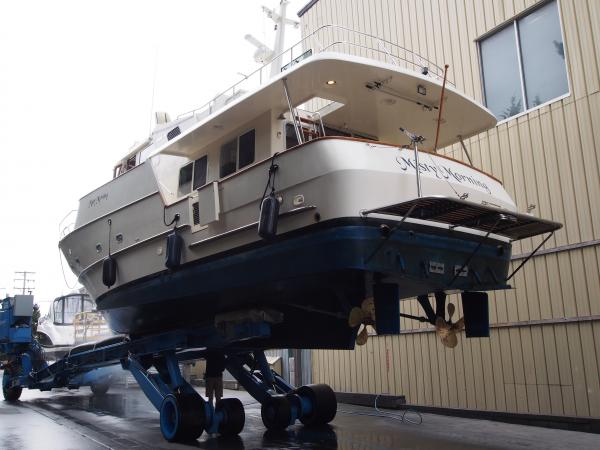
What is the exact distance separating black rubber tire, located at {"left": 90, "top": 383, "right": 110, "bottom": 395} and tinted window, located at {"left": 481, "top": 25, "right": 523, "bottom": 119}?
32.1 feet

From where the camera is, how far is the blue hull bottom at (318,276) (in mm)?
4879

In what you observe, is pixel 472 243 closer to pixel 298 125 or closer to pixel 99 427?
pixel 298 125

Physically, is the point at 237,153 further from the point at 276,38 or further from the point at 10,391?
A: the point at 10,391

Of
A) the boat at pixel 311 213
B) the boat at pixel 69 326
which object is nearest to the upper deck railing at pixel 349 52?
the boat at pixel 311 213

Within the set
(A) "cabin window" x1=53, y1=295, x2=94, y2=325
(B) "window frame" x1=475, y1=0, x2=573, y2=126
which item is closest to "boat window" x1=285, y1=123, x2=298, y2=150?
(B) "window frame" x1=475, y1=0, x2=573, y2=126

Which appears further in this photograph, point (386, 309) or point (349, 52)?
point (349, 52)

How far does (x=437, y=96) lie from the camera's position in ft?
19.7

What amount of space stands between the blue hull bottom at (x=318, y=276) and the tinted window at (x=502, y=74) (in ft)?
10.8

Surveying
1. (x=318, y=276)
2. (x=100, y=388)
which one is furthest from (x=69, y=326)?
(x=318, y=276)

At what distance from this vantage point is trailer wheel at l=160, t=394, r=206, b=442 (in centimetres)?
618

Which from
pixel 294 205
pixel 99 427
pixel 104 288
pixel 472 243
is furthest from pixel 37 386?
pixel 472 243

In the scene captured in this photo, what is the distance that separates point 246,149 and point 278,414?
342 centimetres

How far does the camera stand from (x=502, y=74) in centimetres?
867

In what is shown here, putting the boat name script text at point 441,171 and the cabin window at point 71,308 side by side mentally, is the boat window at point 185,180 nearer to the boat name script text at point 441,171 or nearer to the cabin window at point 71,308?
the boat name script text at point 441,171
